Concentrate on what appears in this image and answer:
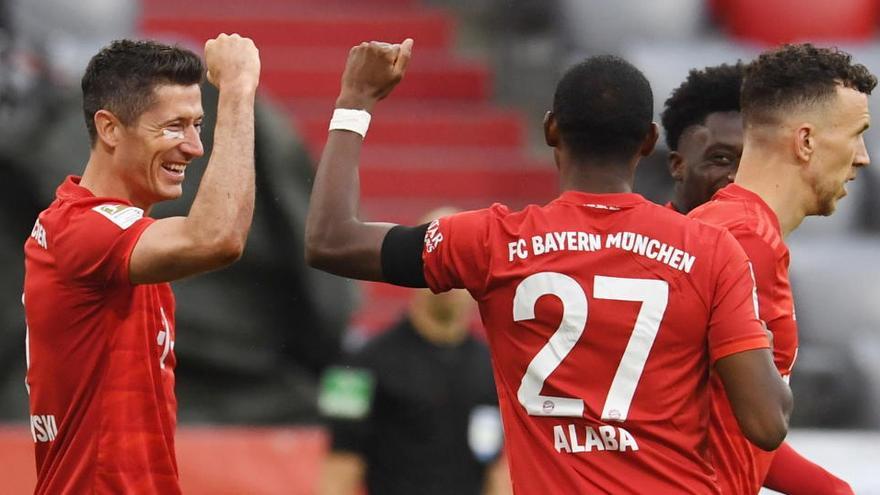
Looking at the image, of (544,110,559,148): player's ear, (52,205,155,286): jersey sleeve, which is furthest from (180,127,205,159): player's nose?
(544,110,559,148): player's ear

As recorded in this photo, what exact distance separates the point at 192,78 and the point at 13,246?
480 cm

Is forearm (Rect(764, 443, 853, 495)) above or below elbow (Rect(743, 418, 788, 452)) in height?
below

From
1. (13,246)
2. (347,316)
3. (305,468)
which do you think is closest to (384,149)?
(347,316)

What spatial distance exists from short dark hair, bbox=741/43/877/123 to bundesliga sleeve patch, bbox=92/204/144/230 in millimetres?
1495

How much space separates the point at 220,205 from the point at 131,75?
1.58 ft

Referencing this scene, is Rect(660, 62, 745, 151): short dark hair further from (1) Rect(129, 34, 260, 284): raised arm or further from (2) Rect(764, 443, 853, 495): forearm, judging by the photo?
(1) Rect(129, 34, 260, 284): raised arm

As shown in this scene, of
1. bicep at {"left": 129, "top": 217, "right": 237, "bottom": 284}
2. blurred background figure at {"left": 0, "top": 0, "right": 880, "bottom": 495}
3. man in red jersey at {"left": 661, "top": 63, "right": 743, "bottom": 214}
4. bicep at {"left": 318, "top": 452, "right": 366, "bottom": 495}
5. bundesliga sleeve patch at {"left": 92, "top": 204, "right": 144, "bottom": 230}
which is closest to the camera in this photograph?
bicep at {"left": 129, "top": 217, "right": 237, "bottom": 284}

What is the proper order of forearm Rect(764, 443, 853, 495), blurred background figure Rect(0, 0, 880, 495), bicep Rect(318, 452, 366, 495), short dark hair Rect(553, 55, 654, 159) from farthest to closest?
blurred background figure Rect(0, 0, 880, 495) → bicep Rect(318, 452, 366, 495) → forearm Rect(764, 443, 853, 495) → short dark hair Rect(553, 55, 654, 159)

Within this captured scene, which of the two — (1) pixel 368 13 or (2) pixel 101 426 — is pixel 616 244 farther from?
(1) pixel 368 13

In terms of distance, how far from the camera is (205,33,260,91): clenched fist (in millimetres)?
3873

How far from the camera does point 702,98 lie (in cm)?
449

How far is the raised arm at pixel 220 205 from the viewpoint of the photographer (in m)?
3.72

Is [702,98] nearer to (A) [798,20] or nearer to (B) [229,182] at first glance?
(B) [229,182]

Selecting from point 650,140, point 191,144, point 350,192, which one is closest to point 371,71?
point 350,192
